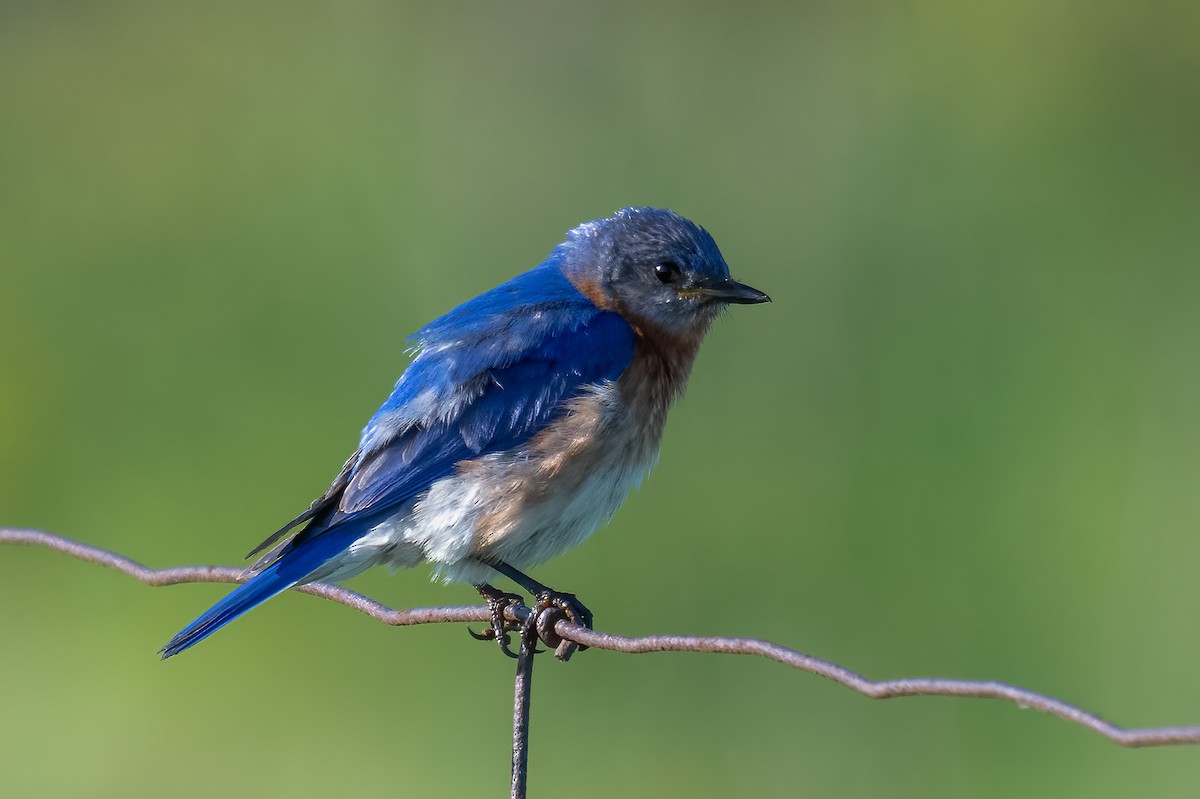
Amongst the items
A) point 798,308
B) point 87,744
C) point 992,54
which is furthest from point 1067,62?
point 87,744

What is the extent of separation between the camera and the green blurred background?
4.52 metres

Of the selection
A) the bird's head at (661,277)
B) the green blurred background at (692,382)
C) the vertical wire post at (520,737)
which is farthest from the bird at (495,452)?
the green blurred background at (692,382)

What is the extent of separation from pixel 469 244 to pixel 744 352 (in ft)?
3.83

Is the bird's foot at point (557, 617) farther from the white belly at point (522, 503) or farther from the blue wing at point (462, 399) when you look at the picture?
the blue wing at point (462, 399)

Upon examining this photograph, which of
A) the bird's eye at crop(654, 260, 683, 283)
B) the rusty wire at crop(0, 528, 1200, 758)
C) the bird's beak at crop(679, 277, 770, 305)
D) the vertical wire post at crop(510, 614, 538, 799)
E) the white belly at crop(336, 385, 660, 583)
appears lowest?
the vertical wire post at crop(510, 614, 538, 799)

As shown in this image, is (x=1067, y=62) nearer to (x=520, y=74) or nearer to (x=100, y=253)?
(x=520, y=74)

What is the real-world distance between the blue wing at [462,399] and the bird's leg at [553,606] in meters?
0.31

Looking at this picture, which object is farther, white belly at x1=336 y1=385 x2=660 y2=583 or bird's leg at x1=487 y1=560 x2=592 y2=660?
white belly at x1=336 y1=385 x2=660 y2=583

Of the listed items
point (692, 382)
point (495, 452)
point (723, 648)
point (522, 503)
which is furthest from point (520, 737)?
point (692, 382)

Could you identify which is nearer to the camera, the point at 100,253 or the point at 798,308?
the point at 798,308

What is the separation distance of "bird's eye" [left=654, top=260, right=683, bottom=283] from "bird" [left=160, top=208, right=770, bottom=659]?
1.00 ft

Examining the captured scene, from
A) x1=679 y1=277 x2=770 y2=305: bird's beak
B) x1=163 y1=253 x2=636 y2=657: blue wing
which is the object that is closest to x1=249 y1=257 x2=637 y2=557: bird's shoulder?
x1=163 y1=253 x2=636 y2=657: blue wing

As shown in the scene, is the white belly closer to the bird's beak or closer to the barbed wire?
the barbed wire

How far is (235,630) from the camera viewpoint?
5117mm
